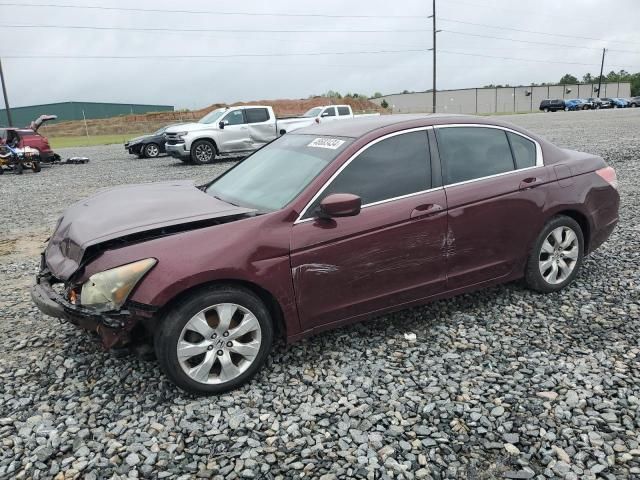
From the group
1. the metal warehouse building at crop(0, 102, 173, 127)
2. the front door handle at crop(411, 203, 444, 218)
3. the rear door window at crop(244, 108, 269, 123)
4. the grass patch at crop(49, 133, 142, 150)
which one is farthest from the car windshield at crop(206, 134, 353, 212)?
the metal warehouse building at crop(0, 102, 173, 127)

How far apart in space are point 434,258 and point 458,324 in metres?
0.67

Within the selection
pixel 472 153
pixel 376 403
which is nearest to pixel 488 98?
pixel 472 153

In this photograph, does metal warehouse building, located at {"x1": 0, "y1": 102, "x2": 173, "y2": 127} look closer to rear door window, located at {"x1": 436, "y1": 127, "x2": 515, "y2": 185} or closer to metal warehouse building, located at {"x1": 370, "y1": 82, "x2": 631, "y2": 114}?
metal warehouse building, located at {"x1": 370, "y1": 82, "x2": 631, "y2": 114}

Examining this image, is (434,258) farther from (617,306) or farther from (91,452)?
(91,452)

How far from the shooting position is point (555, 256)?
4.39 meters

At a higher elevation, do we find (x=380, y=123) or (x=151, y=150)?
(x=380, y=123)

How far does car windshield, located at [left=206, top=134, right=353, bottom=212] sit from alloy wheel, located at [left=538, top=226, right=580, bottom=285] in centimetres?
206

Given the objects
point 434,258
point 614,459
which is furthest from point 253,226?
point 614,459

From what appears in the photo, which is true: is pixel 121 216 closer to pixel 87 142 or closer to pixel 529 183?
pixel 529 183

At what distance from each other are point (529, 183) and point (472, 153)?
1.88 feet

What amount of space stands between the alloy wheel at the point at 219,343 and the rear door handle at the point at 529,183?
248 centimetres

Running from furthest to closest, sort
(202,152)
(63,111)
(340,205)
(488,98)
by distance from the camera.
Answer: (488,98)
(63,111)
(202,152)
(340,205)

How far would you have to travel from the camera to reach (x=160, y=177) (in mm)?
13992

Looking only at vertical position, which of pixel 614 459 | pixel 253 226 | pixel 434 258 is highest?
pixel 253 226
